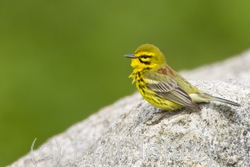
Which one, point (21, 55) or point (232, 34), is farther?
point (232, 34)

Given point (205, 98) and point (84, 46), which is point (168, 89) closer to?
point (205, 98)

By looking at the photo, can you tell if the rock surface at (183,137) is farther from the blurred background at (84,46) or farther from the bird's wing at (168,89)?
the blurred background at (84,46)


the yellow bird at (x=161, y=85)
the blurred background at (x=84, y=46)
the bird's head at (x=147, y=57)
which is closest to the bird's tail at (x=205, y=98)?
the yellow bird at (x=161, y=85)

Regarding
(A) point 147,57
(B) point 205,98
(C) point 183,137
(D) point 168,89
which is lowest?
(C) point 183,137

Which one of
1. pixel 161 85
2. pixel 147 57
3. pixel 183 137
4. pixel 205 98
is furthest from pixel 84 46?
pixel 183 137

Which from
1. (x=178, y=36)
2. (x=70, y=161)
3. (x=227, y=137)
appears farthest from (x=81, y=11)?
(x=227, y=137)

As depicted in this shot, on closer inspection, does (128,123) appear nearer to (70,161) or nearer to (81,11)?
(70,161)
